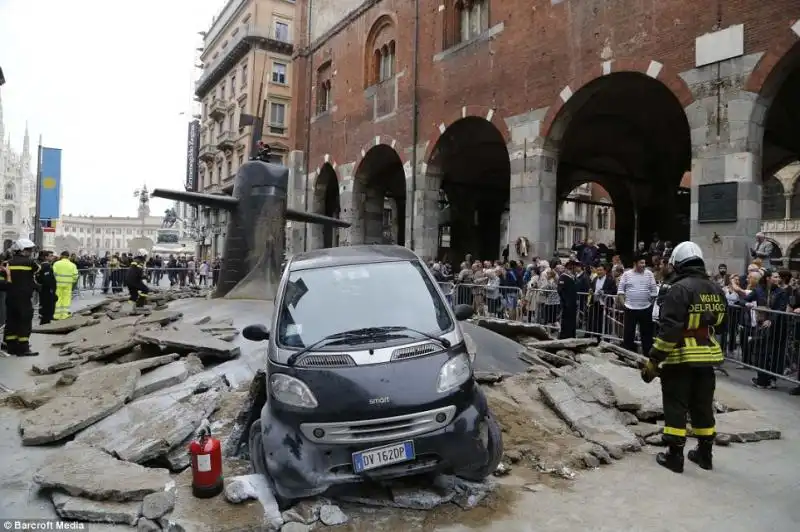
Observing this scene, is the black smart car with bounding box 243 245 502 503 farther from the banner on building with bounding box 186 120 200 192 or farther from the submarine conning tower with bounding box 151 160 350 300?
the banner on building with bounding box 186 120 200 192

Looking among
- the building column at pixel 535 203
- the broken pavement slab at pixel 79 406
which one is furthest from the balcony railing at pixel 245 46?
the broken pavement slab at pixel 79 406

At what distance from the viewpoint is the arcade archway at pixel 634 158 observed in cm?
1927

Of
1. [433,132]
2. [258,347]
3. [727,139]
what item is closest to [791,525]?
[258,347]

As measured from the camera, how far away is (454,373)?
13.6 feet

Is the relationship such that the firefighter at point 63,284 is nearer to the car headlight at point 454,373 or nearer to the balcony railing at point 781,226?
the car headlight at point 454,373

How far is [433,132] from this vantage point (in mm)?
21625

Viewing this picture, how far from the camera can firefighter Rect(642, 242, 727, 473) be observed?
4867mm

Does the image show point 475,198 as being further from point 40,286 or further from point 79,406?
point 79,406

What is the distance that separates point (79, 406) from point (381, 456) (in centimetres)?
392

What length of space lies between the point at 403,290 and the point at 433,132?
696 inches

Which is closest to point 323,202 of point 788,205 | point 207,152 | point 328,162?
point 328,162

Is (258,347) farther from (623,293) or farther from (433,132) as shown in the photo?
(433,132)

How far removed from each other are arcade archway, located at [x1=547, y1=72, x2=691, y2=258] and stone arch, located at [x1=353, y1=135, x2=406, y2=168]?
690cm

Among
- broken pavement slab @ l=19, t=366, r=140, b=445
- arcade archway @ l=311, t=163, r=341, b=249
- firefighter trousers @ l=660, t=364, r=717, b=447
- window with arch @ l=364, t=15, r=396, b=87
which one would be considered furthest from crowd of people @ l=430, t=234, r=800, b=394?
arcade archway @ l=311, t=163, r=341, b=249
